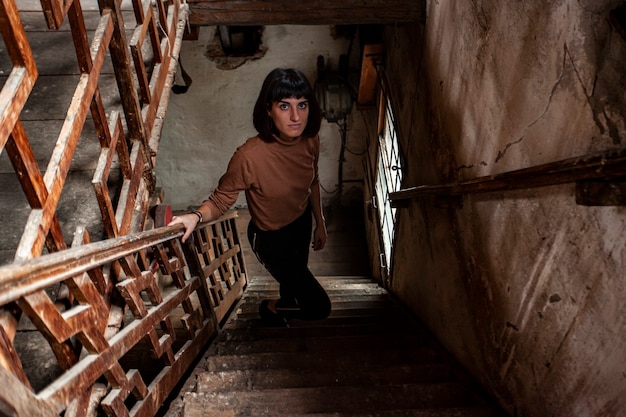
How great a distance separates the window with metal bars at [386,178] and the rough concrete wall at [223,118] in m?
1.33

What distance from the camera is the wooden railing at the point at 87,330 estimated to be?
101 cm

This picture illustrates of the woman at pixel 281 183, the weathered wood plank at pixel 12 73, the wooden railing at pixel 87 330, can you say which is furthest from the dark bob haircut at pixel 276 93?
the weathered wood plank at pixel 12 73

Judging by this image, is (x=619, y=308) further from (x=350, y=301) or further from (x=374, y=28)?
(x=374, y=28)

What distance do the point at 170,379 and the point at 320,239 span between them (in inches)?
63.3

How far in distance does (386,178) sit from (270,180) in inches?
131

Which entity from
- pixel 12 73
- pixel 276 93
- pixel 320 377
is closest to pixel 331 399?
pixel 320 377

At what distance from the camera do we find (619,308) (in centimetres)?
120

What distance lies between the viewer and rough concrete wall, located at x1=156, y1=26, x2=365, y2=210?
6.39 metres

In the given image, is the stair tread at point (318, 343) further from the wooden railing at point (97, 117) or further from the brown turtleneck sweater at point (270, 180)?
the wooden railing at point (97, 117)

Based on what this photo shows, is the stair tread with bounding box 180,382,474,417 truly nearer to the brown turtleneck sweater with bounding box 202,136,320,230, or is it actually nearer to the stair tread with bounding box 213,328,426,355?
the stair tread with bounding box 213,328,426,355

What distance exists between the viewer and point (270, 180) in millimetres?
2545

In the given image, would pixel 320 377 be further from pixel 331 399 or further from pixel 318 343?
pixel 318 343

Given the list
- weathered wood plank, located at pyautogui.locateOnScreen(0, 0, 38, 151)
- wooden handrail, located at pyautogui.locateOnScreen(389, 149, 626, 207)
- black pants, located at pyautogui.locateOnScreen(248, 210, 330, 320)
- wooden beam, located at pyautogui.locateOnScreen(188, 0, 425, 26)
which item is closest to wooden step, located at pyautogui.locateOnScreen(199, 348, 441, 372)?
black pants, located at pyautogui.locateOnScreen(248, 210, 330, 320)

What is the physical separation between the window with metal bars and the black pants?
212cm
